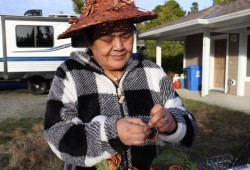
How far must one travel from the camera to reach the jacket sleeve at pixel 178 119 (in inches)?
49.9

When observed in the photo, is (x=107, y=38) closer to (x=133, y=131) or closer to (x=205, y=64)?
(x=133, y=131)

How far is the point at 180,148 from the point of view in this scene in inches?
53.4

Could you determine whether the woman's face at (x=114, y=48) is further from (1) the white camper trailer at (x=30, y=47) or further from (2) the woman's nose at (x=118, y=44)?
(1) the white camper trailer at (x=30, y=47)

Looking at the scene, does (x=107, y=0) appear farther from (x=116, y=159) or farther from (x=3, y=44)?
(x=3, y=44)

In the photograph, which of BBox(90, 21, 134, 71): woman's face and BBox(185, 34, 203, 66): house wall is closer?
BBox(90, 21, 134, 71): woman's face

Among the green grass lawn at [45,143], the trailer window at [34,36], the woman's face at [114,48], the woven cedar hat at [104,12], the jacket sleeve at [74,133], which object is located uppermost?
the trailer window at [34,36]

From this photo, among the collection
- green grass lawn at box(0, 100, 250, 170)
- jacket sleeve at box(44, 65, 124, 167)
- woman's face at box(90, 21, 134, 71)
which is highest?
woman's face at box(90, 21, 134, 71)

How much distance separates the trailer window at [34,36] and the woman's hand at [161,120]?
34.3ft

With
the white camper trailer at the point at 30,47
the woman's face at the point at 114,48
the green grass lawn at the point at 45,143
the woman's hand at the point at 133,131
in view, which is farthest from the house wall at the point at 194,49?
the woman's hand at the point at 133,131

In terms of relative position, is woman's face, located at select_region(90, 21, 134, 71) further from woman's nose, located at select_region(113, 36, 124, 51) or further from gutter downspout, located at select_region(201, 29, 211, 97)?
gutter downspout, located at select_region(201, 29, 211, 97)

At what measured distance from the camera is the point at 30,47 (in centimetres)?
1084

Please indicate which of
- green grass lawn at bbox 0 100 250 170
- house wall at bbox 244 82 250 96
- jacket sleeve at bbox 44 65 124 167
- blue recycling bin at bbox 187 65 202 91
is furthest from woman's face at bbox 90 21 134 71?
blue recycling bin at bbox 187 65 202 91

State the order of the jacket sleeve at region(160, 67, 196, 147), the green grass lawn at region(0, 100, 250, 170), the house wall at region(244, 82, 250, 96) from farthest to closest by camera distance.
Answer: the house wall at region(244, 82, 250, 96)
the green grass lawn at region(0, 100, 250, 170)
the jacket sleeve at region(160, 67, 196, 147)

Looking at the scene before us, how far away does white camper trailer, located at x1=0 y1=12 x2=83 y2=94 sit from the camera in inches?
416
